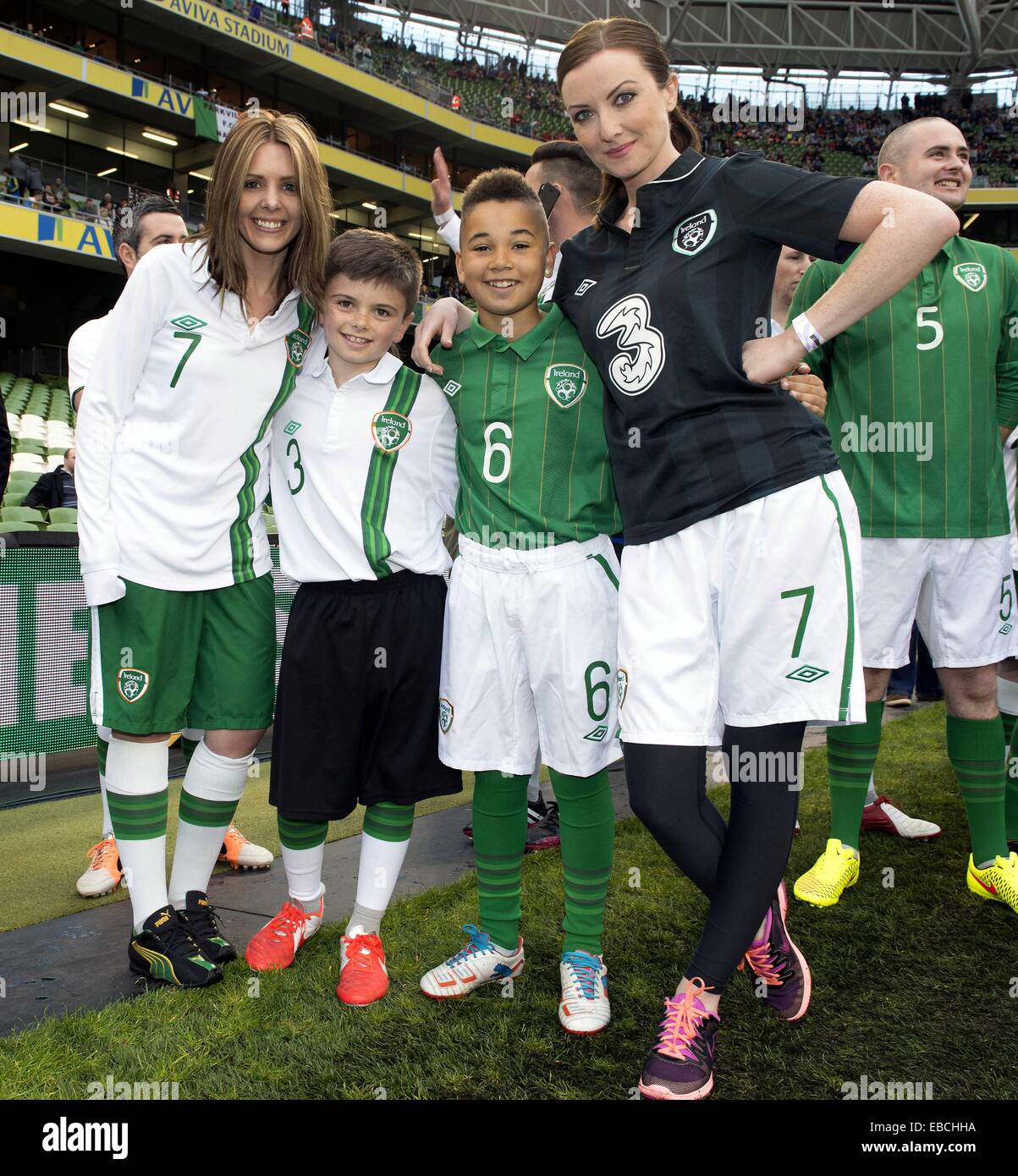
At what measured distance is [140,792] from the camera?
2.40 meters

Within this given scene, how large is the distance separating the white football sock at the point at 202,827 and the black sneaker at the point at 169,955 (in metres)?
0.11

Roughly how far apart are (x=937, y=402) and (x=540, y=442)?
1.23m

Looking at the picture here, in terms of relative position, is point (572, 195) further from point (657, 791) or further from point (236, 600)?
point (657, 791)

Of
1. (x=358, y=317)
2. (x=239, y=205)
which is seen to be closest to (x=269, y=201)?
(x=239, y=205)

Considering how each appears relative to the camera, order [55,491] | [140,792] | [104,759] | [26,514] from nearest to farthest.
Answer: [140,792], [104,759], [26,514], [55,491]

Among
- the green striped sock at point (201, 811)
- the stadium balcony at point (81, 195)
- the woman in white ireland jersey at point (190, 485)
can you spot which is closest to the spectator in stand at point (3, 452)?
the woman in white ireland jersey at point (190, 485)

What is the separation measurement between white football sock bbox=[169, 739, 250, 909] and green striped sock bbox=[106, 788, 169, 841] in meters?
0.09

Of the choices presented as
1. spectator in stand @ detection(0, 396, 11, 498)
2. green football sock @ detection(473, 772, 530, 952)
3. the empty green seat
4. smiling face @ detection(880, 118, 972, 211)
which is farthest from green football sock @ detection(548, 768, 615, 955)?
the empty green seat

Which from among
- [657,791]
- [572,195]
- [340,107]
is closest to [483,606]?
[657,791]

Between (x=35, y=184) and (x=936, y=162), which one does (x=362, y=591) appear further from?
(x=35, y=184)

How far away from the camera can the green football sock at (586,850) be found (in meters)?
2.21

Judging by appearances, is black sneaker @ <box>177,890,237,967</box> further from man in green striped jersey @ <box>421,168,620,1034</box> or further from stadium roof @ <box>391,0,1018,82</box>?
stadium roof @ <box>391,0,1018,82</box>

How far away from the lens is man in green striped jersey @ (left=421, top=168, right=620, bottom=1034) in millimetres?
2145

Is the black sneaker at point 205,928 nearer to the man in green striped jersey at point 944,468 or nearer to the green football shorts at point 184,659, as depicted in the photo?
the green football shorts at point 184,659
